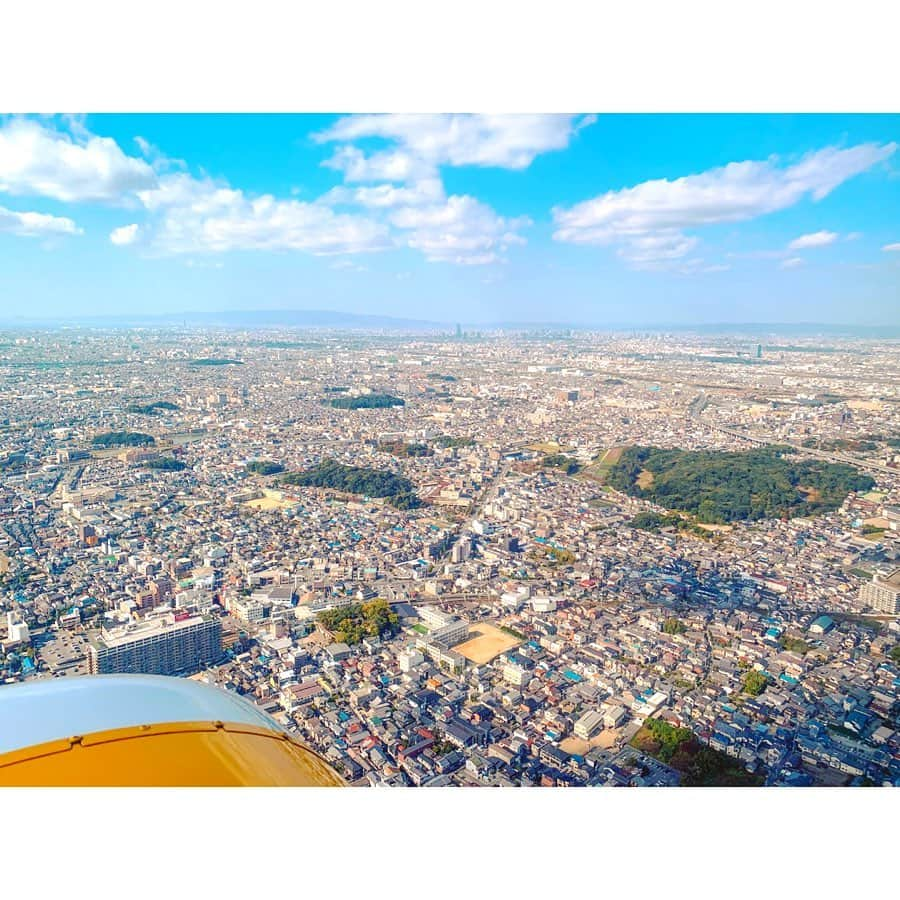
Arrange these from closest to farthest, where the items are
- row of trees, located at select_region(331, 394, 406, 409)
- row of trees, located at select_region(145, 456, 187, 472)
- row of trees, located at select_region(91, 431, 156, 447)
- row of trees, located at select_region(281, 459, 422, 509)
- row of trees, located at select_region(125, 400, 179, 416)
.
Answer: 1. row of trees, located at select_region(281, 459, 422, 509)
2. row of trees, located at select_region(145, 456, 187, 472)
3. row of trees, located at select_region(91, 431, 156, 447)
4. row of trees, located at select_region(125, 400, 179, 416)
5. row of trees, located at select_region(331, 394, 406, 409)

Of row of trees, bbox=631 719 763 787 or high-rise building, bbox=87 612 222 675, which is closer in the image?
row of trees, bbox=631 719 763 787

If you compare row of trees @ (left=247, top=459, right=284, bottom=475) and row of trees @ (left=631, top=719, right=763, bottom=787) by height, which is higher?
row of trees @ (left=247, top=459, right=284, bottom=475)

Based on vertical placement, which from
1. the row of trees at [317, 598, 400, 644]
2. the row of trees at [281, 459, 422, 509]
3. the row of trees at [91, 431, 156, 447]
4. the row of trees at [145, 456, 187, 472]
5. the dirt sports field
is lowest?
the dirt sports field

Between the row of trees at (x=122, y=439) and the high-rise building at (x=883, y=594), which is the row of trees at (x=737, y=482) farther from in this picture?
the row of trees at (x=122, y=439)

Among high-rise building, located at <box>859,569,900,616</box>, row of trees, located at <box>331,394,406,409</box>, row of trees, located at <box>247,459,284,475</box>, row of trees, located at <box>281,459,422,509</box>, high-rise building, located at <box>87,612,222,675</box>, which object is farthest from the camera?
row of trees, located at <box>331,394,406,409</box>

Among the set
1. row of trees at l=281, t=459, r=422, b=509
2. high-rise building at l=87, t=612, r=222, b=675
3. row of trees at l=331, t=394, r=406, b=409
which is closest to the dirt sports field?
high-rise building at l=87, t=612, r=222, b=675

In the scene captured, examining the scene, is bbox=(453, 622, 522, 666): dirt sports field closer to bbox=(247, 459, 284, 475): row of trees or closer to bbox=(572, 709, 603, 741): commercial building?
bbox=(572, 709, 603, 741): commercial building

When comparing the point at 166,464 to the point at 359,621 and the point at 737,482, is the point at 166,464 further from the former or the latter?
the point at 737,482

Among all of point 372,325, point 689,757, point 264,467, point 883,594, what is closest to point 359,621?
point 689,757
